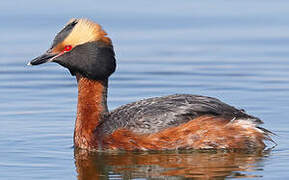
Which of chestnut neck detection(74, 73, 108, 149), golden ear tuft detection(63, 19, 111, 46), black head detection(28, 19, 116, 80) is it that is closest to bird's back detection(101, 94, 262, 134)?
chestnut neck detection(74, 73, 108, 149)

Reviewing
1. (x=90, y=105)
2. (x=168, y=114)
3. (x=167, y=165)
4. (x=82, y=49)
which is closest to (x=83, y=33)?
(x=82, y=49)

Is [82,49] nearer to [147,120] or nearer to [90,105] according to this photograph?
[90,105]

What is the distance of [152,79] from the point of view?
1767cm

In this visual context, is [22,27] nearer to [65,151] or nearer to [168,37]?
[168,37]

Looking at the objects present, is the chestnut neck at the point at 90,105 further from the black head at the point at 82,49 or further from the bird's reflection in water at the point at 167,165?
the bird's reflection in water at the point at 167,165

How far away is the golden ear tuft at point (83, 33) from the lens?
13.5 metres

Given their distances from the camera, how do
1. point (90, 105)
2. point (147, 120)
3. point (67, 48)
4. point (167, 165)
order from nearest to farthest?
point (167, 165) < point (147, 120) < point (67, 48) < point (90, 105)

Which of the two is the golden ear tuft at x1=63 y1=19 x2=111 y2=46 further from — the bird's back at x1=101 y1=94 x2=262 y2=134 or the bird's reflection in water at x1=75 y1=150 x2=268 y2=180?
the bird's reflection in water at x1=75 y1=150 x2=268 y2=180

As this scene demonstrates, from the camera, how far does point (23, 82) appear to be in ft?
57.7

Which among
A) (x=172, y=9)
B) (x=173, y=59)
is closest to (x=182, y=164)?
(x=173, y=59)

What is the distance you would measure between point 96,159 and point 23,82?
508cm

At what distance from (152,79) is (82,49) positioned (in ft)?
14.0

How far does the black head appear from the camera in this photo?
533 inches

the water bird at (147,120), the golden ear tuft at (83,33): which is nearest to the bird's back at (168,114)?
the water bird at (147,120)
